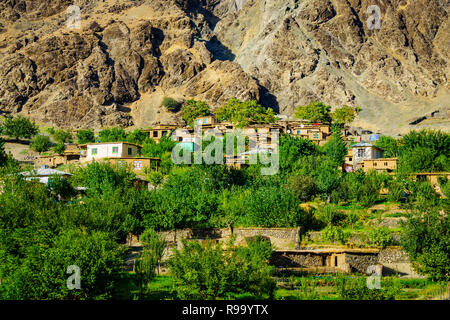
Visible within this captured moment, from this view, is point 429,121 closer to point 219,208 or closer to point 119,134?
point 119,134

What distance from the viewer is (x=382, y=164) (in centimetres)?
5622

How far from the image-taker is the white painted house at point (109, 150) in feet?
184

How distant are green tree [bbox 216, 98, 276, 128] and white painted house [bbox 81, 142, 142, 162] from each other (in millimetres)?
20612

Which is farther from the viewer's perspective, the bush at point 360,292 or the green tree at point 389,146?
the green tree at point 389,146

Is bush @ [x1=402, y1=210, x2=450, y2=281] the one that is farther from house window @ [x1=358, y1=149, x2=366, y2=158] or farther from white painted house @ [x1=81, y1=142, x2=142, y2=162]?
white painted house @ [x1=81, y1=142, x2=142, y2=162]

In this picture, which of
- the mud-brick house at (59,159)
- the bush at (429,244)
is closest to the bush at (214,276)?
the bush at (429,244)

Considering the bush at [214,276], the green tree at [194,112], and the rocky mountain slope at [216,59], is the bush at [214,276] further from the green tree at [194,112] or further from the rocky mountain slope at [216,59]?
the rocky mountain slope at [216,59]

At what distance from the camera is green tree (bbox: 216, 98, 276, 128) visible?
76062 mm

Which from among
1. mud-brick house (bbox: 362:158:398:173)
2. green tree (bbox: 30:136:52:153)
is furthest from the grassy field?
green tree (bbox: 30:136:52:153)

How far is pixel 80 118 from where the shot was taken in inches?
4254

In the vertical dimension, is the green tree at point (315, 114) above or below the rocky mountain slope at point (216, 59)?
below

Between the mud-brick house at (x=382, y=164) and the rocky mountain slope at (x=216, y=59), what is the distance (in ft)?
142

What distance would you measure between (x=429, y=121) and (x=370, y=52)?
39507 mm

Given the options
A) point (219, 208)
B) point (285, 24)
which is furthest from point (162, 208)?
point (285, 24)
